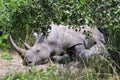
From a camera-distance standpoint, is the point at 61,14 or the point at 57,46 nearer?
the point at 61,14

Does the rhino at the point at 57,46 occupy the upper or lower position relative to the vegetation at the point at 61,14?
lower

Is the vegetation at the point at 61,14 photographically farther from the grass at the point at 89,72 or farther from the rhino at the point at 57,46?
the rhino at the point at 57,46

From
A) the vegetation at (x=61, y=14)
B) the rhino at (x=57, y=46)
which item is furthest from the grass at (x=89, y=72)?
the rhino at (x=57, y=46)

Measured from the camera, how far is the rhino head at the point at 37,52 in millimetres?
6828

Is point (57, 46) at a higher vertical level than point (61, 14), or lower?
lower

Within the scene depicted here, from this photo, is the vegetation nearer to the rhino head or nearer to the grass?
the grass

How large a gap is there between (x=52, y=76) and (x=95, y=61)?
1054 mm

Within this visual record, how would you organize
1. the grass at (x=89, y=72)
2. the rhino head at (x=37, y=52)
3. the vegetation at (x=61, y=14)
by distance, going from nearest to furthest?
1. the vegetation at (x=61, y=14)
2. the grass at (x=89, y=72)
3. the rhino head at (x=37, y=52)

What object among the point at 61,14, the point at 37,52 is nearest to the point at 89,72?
the point at 61,14

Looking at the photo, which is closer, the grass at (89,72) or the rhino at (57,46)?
the grass at (89,72)

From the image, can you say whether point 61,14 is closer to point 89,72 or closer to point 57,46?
point 89,72

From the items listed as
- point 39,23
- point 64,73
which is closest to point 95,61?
point 64,73

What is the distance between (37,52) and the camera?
6969 millimetres

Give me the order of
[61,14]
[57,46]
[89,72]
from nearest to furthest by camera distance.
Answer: [61,14] < [89,72] < [57,46]
